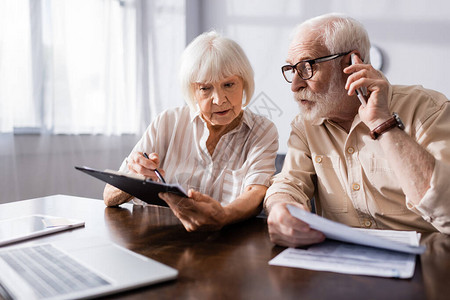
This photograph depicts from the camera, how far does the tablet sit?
1.02 meters

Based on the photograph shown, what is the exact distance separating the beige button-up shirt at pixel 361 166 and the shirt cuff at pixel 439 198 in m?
0.17

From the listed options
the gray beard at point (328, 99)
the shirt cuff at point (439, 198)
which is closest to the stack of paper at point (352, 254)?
the shirt cuff at point (439, 198)

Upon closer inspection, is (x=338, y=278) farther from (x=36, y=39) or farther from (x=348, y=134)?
(x=36, y=39)

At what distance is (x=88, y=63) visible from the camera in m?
3.11

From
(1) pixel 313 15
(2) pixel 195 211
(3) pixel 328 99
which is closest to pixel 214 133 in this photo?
(3) pixel 328 99

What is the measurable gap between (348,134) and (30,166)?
7.22 ft

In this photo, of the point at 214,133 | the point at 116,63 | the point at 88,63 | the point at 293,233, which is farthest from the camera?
the point at 116,63

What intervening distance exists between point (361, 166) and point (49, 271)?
0.94 m

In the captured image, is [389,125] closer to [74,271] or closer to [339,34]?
[339,34]

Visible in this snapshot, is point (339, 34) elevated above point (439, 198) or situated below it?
above

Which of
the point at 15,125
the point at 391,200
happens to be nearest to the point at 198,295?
the point at 391,200

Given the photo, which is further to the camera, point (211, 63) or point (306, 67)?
point (211, 63)

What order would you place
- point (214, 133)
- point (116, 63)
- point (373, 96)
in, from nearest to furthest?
1. point (373, 96)
2. point (214, 133)
3. point (116, 63)

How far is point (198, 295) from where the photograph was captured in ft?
2.06
